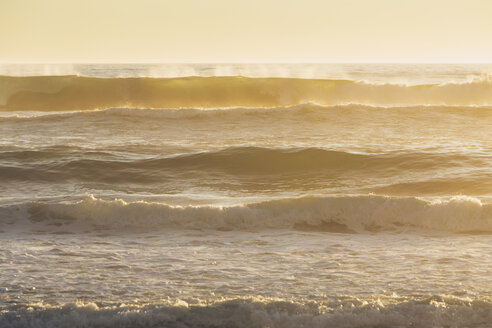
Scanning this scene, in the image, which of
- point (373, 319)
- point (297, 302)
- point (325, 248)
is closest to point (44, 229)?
point (325, 248)

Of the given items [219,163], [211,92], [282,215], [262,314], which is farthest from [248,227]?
[211,92]

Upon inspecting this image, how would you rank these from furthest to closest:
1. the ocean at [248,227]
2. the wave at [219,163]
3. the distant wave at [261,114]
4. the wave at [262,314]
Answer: the distant wave at [261,114]
the wave at [219,163]
the ocean at [248,227]
the wave at [262,314]

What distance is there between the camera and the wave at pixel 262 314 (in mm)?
4711

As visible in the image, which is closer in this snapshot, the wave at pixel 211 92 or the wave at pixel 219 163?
the wave at pixel 219 163

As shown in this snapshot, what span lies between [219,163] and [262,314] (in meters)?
9.60

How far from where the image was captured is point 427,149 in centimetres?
1519

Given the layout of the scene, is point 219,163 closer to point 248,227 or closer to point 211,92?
point 248,227

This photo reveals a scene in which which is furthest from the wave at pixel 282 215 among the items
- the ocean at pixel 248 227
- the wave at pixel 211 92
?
the wave at pixel 211 92

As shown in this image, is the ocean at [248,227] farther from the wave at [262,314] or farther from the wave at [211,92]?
the wave at [211,92]

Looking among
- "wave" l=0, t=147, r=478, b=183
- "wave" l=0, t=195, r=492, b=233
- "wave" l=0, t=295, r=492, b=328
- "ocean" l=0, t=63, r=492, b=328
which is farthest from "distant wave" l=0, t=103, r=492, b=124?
"wave" l=0, t=295, r=492, b=328

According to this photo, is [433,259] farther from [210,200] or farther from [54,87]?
[54,87]

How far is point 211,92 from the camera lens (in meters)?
32.8

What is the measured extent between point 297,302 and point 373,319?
2.00ft

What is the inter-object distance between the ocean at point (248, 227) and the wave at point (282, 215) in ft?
0.08
